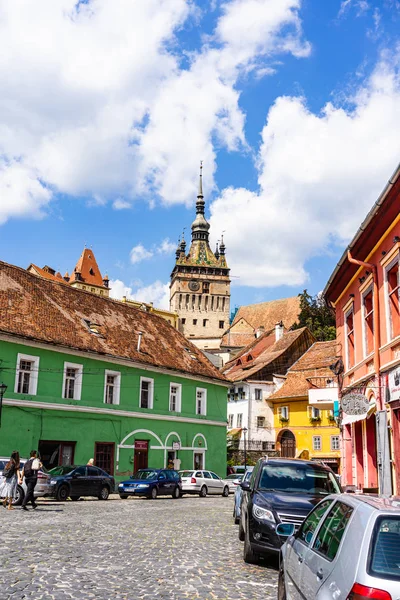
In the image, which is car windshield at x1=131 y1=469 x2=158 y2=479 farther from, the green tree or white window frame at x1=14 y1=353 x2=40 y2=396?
the green tree

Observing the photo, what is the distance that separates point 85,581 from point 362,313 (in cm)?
1274

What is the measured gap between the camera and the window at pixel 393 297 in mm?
14822

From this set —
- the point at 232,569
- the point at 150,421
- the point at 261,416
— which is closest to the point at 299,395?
the point at 261,416

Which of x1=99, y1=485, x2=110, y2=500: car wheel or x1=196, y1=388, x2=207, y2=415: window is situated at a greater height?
x1=196, y1=388, x2=207, y2=415: window

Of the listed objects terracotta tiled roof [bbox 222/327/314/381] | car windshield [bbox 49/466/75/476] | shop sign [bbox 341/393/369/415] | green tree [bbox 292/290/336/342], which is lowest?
car windshield [bbox 49/466/75/476]

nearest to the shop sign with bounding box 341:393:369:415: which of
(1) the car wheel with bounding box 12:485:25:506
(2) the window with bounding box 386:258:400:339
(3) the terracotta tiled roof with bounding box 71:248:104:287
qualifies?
(2) the window with bounding box 386:258:400:339

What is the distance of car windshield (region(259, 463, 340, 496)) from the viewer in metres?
10.4

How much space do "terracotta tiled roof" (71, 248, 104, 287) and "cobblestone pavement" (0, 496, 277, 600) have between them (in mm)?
97138

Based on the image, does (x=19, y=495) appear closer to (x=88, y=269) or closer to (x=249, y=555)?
(x=249, y=555)

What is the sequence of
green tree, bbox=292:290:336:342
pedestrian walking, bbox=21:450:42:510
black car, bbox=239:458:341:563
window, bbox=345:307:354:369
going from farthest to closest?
green tree, bbox=292:290:336:342, window, bbox=345:307:354:369, pedestrian walking, bbox=21:450:42:510, black car, bbox=239:458:341:563

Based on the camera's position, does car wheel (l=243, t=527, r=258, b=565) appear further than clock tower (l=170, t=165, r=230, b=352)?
No

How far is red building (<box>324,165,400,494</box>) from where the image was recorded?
14.1m

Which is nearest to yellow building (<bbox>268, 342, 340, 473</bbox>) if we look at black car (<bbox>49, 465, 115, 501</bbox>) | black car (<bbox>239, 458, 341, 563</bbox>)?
black car (<bbox>49, 465, 115, 501</bbox>)

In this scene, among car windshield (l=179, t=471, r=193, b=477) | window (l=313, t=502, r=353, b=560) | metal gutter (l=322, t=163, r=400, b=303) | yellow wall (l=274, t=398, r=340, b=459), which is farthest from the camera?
yellow wall (l=274, t=398, r=340, b=459)
